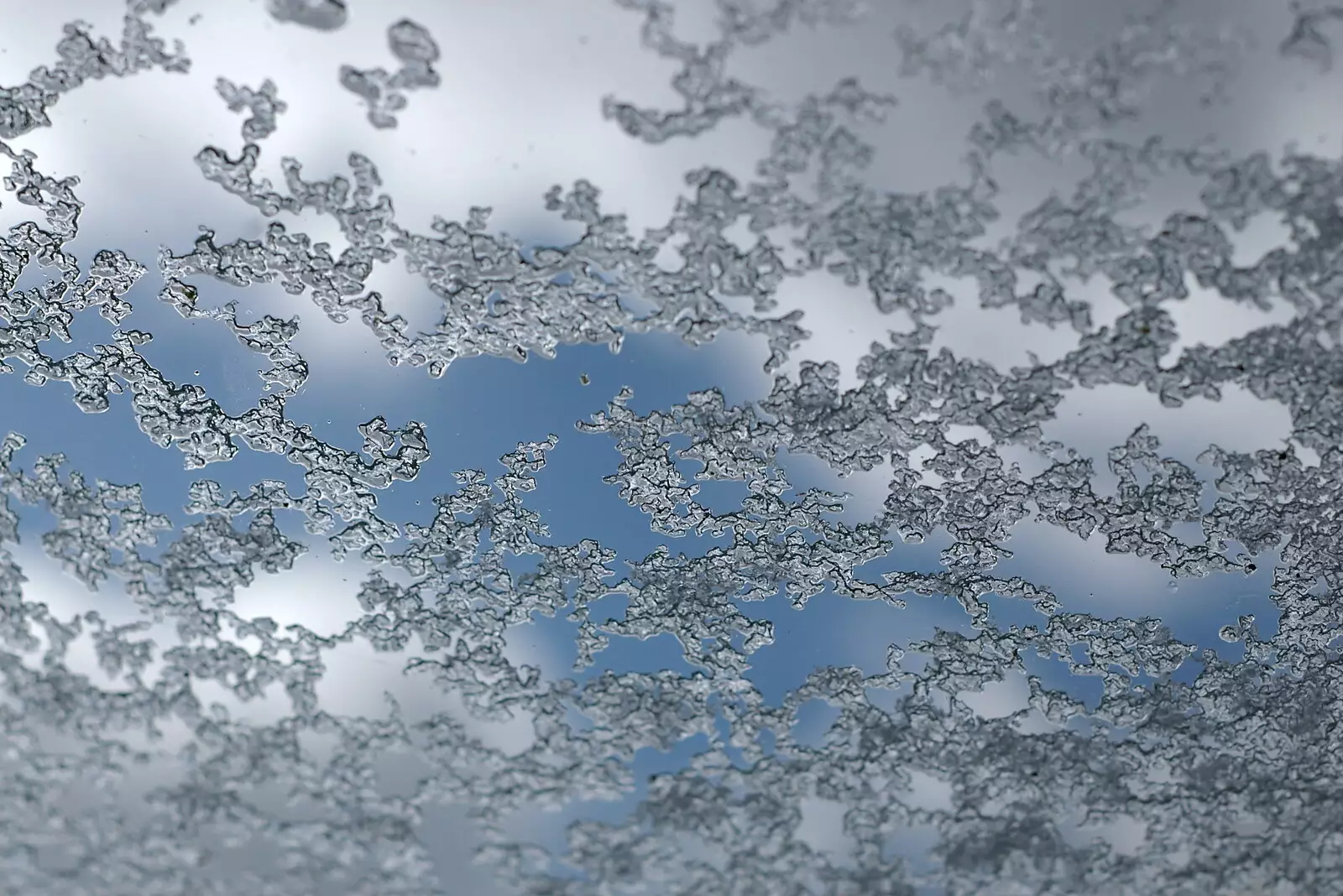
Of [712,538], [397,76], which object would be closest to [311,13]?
[397,76]

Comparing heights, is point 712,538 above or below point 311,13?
below

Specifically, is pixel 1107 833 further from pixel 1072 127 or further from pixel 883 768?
pixel 1072 127

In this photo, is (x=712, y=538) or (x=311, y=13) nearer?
(x=311, y=13)

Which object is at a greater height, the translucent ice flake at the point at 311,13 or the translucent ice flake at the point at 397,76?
the translucent ice flake at the point at 311,13

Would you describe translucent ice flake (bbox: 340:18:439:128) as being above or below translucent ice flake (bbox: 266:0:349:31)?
below

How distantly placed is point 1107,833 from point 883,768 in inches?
14.8

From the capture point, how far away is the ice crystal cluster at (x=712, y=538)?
3.43 feet

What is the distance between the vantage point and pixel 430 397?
1.30 m

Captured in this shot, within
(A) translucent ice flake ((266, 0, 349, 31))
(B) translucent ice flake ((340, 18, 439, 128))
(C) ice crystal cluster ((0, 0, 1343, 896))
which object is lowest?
(C) ice crystal cluster ((0, 0, 1343, 896))

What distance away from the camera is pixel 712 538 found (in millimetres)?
1411

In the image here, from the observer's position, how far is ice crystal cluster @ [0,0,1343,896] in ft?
3.43

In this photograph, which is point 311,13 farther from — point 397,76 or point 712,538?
point 712,538

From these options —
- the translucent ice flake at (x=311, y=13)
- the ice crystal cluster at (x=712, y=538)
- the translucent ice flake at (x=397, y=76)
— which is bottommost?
the ice crystal cluster at (x=712, y=538)

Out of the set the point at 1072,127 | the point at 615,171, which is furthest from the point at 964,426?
the point at 615,171
